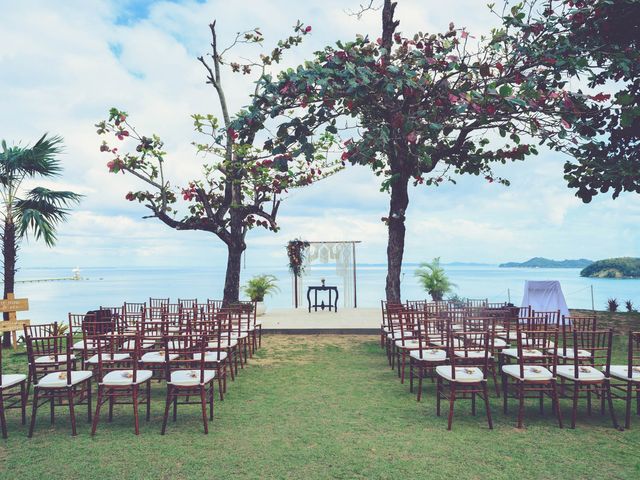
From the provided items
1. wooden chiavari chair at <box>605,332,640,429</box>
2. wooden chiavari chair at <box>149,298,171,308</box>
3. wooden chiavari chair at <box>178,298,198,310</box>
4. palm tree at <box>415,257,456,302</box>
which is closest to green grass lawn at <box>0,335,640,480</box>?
wooden chiavari chair at <box>605,332,640,429</box>

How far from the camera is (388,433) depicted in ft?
13.5

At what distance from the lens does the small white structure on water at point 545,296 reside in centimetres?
960

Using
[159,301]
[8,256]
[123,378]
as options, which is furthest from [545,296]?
[8,256]

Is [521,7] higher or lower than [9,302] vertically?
higher

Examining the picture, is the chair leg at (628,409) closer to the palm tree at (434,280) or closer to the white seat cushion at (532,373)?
the white seat cushion at (532,373)

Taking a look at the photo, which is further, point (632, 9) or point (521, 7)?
point (632, 9)

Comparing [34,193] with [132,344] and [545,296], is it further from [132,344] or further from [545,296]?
[545,296]

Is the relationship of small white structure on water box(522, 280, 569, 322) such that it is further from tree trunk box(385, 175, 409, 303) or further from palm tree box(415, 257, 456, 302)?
palm tree box(415, 257, 456, 302)

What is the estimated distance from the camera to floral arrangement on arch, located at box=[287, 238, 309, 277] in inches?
552

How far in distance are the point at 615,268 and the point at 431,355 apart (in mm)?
24712

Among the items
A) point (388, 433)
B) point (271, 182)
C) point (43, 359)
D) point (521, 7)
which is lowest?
point (388, 433)

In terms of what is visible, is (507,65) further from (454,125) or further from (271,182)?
(271,182)

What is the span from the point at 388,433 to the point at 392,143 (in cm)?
557

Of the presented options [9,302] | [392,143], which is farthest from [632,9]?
[9,302]
